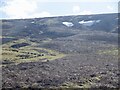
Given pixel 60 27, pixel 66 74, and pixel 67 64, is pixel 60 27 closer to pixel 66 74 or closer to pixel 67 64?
pixel 67 64

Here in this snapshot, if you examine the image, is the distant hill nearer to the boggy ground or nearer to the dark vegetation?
the dark vegetation

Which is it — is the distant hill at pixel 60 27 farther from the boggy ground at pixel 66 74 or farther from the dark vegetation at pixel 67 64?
the boggy ground at pixel 66 74

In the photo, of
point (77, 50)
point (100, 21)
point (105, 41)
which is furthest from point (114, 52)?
point (100, 21)

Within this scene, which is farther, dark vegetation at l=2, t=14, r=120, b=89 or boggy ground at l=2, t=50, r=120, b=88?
dark vegetation at l=2, t=14, r=120, b=89

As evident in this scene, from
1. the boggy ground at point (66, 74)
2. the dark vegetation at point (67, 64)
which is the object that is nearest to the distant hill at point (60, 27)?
the dark vegetation at point (67, 64)

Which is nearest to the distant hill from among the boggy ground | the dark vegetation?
the dark vegetation

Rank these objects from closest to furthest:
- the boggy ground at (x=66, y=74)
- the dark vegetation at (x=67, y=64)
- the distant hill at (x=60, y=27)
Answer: the boggy ground at (x=66, y=74) → the dark vegetation at (x=67, y=64) → the distant hill at (x=60, y=27)

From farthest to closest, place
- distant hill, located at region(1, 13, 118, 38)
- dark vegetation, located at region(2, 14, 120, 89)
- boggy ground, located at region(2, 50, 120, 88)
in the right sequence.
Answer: distant hill, located at region(1, 13, 118, 38), dark vegetation, located at region(2, 14, 120, 89), boggy ground, located at region(2, 50, 120, 88)

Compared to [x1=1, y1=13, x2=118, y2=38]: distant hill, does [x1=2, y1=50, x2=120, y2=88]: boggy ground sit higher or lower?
higher

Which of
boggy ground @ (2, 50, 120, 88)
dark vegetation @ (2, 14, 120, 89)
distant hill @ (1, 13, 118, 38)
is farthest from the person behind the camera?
distant hill @ (1, 13, 118, 38)

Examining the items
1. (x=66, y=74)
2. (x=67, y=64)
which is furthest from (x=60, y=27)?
(x=66, y=74)

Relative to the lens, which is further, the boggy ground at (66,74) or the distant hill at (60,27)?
the distant hill at (60,27)

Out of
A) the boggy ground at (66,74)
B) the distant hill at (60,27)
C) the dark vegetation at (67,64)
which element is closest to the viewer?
the boggy ground at (66,74)

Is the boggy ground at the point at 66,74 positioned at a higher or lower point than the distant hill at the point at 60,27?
higher
